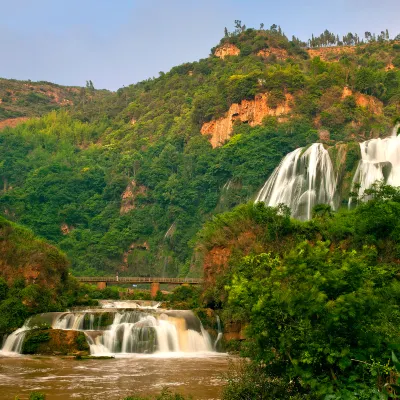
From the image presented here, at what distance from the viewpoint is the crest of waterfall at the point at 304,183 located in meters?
51.6

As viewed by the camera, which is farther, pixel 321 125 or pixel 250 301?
pixel 321 125

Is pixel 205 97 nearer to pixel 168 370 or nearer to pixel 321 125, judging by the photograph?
pixel 321 125

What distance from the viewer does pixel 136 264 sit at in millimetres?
73500

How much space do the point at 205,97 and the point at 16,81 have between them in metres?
93.4

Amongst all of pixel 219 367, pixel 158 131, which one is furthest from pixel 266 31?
pixel 219 367

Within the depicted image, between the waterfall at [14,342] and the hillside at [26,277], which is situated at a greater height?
the hillside at [26,277]

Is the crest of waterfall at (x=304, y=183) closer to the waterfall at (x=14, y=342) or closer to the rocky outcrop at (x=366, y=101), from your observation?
the rocky outcrop at (x=366, y=101)

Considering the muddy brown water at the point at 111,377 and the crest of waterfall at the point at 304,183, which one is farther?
the crest of waterfall at the point at 304,183

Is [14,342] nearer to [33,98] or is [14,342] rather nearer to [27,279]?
[27,279]

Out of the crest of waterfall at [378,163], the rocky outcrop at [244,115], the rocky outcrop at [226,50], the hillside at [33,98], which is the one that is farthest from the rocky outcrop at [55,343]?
the hillside at [33,98]

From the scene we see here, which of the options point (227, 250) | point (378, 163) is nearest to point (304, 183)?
point (378, 163)

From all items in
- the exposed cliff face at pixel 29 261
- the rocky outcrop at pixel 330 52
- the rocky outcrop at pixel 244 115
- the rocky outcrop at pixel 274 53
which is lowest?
the exposed cliff face at pixel 29 261

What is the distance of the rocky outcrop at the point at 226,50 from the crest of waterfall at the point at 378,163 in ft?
193

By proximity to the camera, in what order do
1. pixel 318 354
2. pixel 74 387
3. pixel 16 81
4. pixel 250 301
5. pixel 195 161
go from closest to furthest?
pixel 318 354
pixel 250 301
pixel 74 387
pixel 195 161
pixel 16 81
